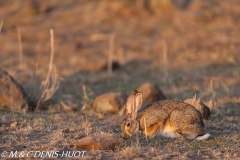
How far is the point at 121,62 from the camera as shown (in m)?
15.0

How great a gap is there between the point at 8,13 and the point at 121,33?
4.95 meters

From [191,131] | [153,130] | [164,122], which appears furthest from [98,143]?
[191,131]

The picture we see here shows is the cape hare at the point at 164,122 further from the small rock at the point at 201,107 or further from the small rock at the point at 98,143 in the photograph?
the small rock at the point at 201,107

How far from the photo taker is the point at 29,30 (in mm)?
18031

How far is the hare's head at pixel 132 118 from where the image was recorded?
21.2 feet

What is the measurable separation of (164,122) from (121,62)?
851 centimetres

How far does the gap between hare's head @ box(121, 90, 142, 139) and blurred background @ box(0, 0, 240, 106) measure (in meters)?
3.41

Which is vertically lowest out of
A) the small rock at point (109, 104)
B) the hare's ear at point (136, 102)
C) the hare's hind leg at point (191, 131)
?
the hare's hind leg at point (191, 131)

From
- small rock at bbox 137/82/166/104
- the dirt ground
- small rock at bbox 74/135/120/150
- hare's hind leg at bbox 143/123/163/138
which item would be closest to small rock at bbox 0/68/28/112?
the dirt ground

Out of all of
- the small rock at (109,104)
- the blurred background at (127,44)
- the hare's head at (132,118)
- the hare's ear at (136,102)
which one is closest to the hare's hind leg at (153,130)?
the hare's head at (132,118)

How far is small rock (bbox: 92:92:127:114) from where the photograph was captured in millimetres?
8648

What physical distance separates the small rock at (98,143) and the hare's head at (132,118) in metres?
0.60

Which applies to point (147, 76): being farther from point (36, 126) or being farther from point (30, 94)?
point (36, 126)

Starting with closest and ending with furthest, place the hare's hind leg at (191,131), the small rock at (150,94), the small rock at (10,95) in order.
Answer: the hare's hind leg at (191,131) → the small rock at (10,95) → the small rock at (150,94)
